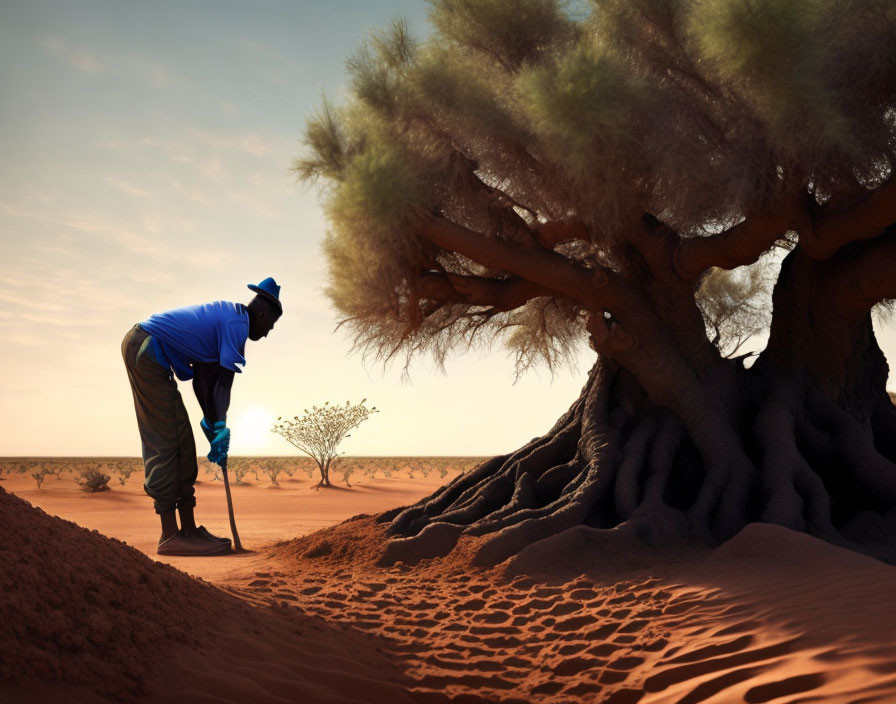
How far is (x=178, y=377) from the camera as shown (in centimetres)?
736

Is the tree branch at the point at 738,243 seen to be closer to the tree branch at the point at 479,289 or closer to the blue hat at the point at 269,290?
the tree branch at the point at 479,289

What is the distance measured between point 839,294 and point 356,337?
567 cm

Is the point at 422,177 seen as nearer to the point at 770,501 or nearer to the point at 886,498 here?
the point at 770,501

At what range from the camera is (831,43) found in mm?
6211

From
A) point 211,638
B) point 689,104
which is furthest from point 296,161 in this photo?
point 211,638

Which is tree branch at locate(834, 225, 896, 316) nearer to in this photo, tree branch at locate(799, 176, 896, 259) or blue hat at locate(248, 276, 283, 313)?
tree branch at locate(799, 176, 896, 259)

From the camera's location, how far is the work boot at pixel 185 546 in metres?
7.51

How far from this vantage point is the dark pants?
718cm

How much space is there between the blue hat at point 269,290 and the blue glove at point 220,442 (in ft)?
4.32

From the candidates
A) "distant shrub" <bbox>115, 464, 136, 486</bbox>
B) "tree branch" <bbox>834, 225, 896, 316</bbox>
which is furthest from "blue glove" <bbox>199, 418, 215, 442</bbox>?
"distant shrub" <bbox>115, 464, 136, 486</bbox>

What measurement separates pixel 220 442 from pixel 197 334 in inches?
42.0

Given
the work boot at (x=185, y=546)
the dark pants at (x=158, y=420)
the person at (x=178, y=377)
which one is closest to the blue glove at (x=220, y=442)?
the person at (x=178, y=377)

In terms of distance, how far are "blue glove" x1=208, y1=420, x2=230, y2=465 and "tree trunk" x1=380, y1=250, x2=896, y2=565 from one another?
6.19 ft

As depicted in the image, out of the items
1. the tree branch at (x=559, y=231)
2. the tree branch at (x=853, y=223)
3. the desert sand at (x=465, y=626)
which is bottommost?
the desert sand at (x=465, y=626)
